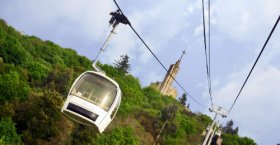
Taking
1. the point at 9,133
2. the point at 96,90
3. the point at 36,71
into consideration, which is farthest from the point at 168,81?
the point at 96,90

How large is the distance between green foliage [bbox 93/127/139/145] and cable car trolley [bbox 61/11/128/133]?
165ft

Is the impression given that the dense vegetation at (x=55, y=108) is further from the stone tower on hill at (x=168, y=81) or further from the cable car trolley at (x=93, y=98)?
the cable car trolley at (x=93, y=98)

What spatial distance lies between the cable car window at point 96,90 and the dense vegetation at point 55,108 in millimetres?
26873

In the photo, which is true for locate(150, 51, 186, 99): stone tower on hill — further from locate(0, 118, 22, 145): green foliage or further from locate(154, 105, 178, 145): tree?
locate(0, 118, 22, 145): green foliage

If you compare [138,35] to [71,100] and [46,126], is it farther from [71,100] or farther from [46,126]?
[46,126]

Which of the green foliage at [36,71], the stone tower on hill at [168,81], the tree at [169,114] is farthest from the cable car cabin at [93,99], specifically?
the stone tower on hill at [168,81]

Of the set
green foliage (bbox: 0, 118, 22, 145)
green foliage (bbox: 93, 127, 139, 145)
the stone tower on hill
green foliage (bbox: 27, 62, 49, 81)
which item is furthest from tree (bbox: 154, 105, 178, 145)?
the stone tower on hill

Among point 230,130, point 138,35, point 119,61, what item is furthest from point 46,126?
point 230,130

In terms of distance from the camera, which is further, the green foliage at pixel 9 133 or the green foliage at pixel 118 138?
the green foliage at pixel 118 138

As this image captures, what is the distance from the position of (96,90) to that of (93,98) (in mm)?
524

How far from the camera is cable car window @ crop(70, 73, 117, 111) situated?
2133 centimetres

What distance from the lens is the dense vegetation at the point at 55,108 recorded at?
70.6 metres

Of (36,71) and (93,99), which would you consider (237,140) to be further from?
(93,99)

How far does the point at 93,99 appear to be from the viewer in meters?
21.7
